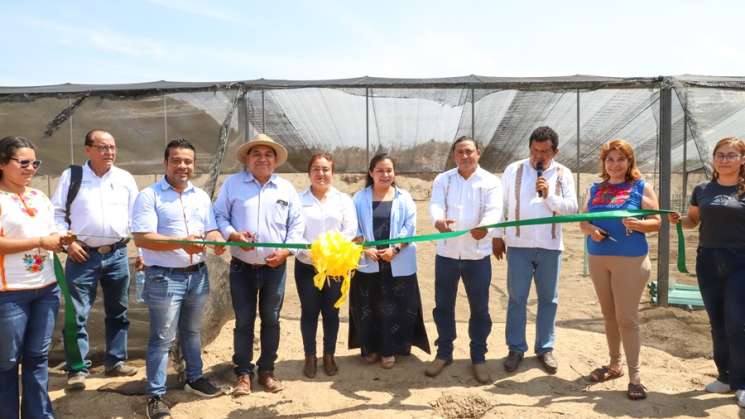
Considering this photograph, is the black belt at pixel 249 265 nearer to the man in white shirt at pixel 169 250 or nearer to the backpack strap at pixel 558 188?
the man in white shirt at pixel 169 250

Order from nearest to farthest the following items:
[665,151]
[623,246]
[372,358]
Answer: [623,246], [372,358], [665,151]

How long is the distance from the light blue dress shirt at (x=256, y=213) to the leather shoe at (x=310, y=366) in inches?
44.3

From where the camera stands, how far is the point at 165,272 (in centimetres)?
358

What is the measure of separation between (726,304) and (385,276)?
2573 mm

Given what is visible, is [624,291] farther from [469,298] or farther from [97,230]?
[97,230]

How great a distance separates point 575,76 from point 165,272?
198 inches

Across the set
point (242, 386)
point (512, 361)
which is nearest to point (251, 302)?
point (242, 386)

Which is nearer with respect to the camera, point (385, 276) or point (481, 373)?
point (481, 373)

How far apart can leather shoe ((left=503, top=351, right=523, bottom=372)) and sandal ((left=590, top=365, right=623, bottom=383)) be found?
588 millimetres

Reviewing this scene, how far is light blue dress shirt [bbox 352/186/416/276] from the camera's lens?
171 inches

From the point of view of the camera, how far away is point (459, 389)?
4176 mm

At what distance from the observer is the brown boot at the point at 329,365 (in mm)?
4473

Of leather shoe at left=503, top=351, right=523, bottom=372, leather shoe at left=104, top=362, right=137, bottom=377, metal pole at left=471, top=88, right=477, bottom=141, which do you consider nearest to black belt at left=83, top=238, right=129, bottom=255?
leather shoe at left=104, top=362, right=137, bottom=377

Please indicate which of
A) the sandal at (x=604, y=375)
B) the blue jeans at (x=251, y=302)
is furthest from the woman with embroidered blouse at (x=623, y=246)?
the blue jeans at (x=251, y=302)
